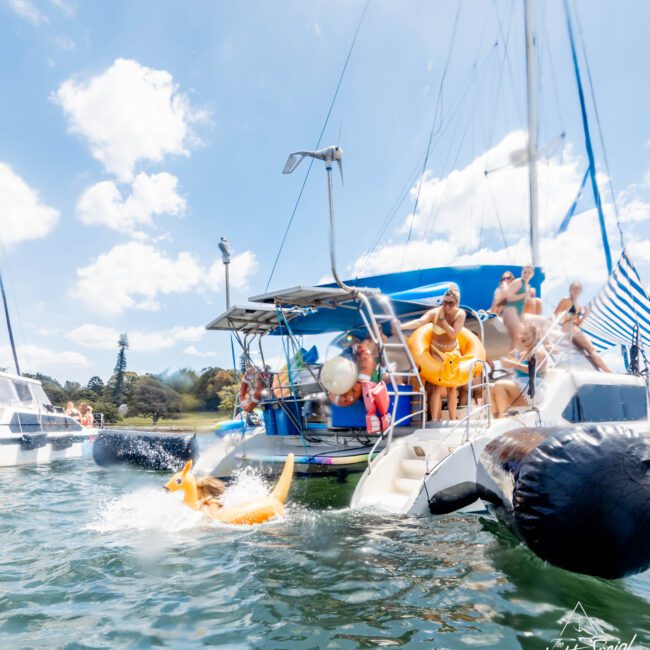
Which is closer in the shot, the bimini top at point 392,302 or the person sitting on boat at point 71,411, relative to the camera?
the bimini top at point 392,302

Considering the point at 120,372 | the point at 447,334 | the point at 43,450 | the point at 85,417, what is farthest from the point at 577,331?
the point at 120,372

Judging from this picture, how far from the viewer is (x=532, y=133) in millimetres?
12609

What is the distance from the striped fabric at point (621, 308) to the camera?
10727 millimetres

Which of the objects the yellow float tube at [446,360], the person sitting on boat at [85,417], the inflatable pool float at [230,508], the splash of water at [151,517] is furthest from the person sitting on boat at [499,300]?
the person sitting on boat at [85,417]

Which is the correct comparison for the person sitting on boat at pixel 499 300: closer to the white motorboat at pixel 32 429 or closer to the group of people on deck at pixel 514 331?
the group of people on deck at pixel 514 331

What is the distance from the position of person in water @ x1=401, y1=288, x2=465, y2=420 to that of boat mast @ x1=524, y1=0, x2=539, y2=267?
19.7 feet

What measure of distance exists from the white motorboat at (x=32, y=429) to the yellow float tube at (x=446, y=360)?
475 inches

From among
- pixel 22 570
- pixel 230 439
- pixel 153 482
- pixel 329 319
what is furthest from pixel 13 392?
pixel 22 570

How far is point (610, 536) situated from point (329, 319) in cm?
611

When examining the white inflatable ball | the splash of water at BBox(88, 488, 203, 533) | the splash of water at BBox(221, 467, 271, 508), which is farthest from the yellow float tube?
the splash of water at BBox(88, 488, 203, 533)

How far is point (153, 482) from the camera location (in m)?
9.82

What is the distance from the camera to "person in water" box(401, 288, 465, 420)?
677 cm

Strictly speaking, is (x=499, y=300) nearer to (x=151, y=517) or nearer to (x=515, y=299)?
(x=515, y=299)

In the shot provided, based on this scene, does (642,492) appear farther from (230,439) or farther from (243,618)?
(230,439)
